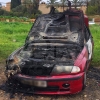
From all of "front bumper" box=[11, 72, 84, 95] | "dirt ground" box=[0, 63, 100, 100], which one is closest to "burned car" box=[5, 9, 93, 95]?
"front bumper" box=[11, 72, 84, 95]

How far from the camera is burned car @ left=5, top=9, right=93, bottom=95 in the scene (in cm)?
451

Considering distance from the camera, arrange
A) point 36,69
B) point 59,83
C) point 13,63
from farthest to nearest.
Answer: point 13,63 < point 36,69 < point 59,83

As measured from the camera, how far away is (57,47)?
5.54 m

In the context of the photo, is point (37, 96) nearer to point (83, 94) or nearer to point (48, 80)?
point (48, 80)

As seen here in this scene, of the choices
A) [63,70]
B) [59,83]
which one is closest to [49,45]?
[63,70]

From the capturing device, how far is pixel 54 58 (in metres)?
4.99

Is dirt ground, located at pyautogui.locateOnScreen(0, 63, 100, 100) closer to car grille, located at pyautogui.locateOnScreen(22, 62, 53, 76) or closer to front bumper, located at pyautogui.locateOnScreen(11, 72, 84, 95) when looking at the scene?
front bumper, located at pyautogui.locateOnScreen(11, 72, 84, 95)

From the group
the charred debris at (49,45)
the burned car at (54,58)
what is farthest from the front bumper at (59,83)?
the charred debris at (49,45)

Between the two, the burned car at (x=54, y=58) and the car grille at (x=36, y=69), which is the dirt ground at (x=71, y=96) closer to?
the burned car at (x=54, y=58)

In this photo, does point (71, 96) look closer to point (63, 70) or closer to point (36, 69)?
point (63, 70)

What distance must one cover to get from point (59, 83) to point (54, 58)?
695mm

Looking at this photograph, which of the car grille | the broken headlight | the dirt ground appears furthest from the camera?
the broken headlight

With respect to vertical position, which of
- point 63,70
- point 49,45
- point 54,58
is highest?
point 49,45

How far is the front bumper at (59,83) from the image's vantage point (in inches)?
175
